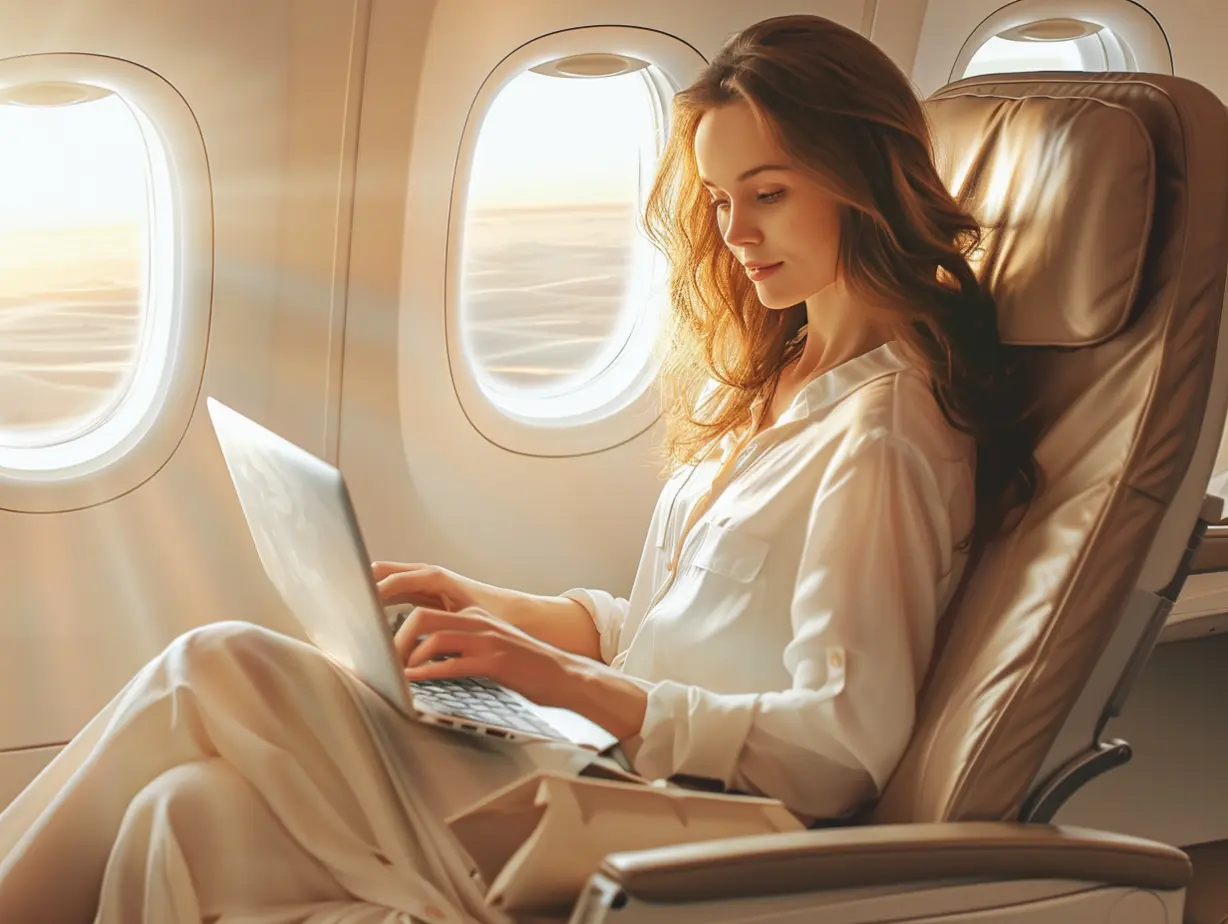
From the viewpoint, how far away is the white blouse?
1410mm

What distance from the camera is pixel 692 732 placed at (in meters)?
1.44

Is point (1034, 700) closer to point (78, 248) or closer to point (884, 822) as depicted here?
point (884, 822)

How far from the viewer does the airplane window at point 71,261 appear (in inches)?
102

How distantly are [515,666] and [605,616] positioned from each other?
52 centimetres

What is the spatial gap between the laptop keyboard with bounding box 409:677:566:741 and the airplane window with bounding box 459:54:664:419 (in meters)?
1.44

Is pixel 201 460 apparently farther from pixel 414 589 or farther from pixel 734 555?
pixel 734 555

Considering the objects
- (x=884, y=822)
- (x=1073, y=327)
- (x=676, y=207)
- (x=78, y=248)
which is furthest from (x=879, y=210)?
(x=78, y=248)

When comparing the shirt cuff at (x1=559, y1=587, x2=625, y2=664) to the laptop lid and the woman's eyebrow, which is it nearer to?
the laptop lid

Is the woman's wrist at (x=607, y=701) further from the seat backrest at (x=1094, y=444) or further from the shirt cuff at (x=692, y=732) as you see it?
the seat backrest at (x=1094, y=444)

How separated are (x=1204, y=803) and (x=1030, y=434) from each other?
5.11ft

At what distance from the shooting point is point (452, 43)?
8.23 feet

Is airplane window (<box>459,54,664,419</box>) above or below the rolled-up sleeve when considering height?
above

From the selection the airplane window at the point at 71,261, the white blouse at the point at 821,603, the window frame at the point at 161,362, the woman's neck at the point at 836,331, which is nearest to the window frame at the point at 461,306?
the window frame at the point at 161,362

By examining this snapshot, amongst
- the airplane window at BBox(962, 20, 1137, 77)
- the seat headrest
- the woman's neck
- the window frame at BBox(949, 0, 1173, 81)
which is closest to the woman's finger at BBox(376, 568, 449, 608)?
the woman's neck
